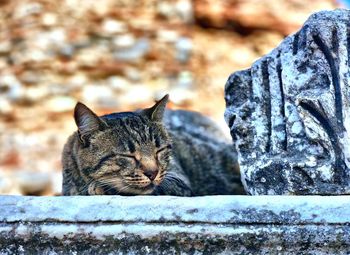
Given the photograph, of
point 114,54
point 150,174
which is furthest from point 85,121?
point 114,54

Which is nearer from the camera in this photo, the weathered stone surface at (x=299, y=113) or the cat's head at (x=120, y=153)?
the weathered stone surface at (x=299, y=113)

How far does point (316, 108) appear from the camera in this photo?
88.7 inches

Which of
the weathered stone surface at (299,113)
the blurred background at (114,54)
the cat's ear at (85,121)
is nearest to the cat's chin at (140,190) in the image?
the cat's ear at (85,121)

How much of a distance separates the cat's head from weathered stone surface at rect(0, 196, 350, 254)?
0.54 m

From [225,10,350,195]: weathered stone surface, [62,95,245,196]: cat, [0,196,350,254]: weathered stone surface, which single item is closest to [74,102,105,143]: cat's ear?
[62,95,245,196]: cat

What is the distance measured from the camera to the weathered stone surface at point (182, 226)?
6.33 ft

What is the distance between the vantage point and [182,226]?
197cm

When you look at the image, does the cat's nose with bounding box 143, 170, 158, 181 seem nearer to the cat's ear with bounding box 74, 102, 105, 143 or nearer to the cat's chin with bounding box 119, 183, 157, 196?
the cat's chin with bounding box 119, 183, 157, 196

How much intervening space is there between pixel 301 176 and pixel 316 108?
0.18 m

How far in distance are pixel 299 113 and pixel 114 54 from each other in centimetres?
492

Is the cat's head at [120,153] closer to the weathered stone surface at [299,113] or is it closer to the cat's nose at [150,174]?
the cat's nose at [150,174]

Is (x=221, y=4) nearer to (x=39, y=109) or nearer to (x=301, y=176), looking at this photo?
(x=39, y=109)

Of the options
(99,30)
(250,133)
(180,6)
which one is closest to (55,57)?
(99,30)

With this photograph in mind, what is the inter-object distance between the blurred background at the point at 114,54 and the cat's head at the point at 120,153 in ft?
13.0
